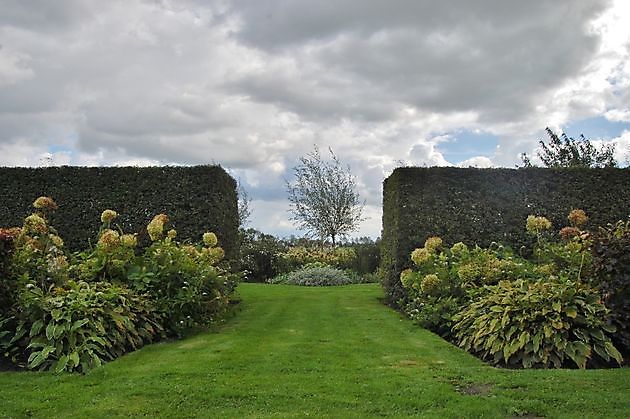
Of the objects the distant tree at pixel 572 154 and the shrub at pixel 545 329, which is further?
the distant tree at pixel 572 154

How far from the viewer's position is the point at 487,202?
38.0 feet

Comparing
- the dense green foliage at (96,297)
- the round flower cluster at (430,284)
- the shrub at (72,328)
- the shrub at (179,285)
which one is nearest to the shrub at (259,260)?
the dense green foliage at (96,297)

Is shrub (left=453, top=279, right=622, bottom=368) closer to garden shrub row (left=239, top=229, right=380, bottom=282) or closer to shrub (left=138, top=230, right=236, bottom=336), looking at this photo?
shrub (left=138, top=230, right=236, bottom=336)

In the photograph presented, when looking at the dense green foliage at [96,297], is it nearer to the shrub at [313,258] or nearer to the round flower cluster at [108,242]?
the round flower cluster at [108,242]

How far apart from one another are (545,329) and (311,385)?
9.20 ft

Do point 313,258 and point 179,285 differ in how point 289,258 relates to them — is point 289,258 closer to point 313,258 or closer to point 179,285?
A: point 313,258

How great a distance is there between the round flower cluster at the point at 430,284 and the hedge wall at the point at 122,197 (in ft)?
15.5

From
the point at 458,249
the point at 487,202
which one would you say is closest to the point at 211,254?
the point at 458,249

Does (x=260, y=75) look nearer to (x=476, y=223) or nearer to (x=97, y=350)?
(x=476, y=223)

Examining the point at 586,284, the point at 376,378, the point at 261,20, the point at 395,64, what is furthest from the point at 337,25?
the point at 376,378

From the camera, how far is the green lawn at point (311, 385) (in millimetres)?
4641

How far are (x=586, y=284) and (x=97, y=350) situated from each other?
5.78 metres

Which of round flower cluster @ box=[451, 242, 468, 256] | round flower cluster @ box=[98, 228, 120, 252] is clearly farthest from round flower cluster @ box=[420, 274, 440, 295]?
round flower cluster @ box=[98, 228, 120, 252]

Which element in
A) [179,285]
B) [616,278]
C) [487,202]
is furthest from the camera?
[487,202]
